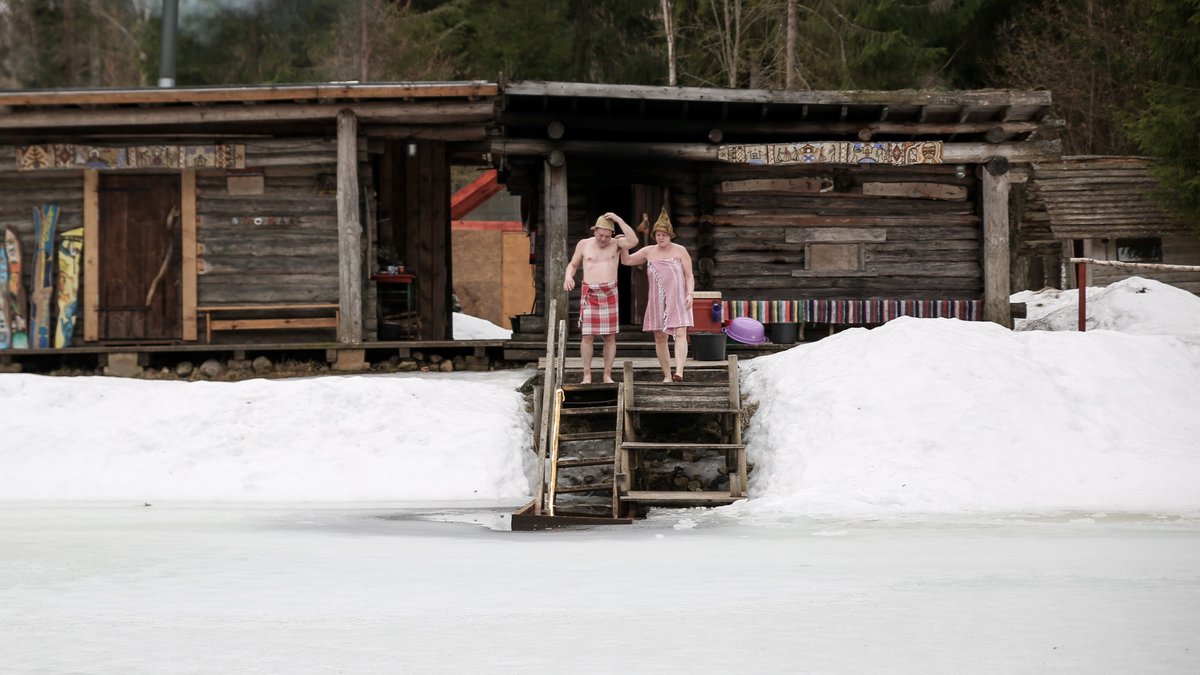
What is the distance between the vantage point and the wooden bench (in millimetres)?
17812

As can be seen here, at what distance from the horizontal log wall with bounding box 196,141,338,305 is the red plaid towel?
5.81 meters

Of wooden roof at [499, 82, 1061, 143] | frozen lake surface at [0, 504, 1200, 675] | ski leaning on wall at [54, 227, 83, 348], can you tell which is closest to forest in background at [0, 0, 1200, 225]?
wooden roof at [499, 82, 1061, 143]

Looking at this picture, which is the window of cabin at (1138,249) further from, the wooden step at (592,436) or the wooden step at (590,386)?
the wooden step at (592,436)

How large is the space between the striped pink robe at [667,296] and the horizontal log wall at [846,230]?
5.71 meters

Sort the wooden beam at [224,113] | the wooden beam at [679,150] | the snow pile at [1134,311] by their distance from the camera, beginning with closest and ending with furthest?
the wooden beam at [224,113] < the wooden beam at [679,150] < the snow pile at [1134,311]

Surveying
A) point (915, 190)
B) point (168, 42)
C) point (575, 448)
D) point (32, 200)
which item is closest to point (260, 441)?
point (575, 448)

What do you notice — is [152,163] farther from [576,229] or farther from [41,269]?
[576,229]

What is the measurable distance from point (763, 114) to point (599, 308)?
585 cm

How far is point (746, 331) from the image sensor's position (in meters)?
17.5

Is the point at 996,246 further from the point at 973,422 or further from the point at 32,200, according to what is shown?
the point at 32,200

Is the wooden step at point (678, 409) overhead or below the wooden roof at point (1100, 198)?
below

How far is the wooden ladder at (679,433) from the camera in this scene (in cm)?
1148

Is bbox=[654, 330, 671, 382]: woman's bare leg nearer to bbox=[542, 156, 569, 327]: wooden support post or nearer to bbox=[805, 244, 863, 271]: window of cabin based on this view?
bbox=[542, 156, 569, 327]: wooden support post

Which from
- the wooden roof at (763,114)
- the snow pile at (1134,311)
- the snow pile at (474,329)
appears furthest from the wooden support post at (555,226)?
the snow pile at (1134,311)
